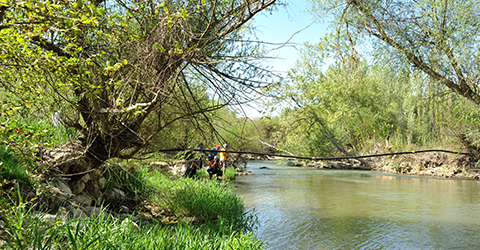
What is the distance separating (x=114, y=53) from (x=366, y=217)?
8011 mm

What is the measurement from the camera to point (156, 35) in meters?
3.92

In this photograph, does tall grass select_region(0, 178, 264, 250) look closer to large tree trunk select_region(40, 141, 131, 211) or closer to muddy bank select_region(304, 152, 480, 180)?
large tree trunk select_region(40, 141, 131, 211)

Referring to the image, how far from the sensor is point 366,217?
9.51 m

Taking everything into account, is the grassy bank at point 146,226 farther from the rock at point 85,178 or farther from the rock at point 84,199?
the rock at point 85,178

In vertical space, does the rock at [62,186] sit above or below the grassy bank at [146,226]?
above

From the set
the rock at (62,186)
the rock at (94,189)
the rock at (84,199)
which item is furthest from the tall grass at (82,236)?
the rock at (94,189)

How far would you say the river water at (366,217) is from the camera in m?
7.17

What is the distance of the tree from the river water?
3661mm

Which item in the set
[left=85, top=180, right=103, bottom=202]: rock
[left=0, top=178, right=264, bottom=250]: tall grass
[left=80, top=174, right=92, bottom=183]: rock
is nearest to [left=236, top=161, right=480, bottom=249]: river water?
[left=0, top=178, right=264, bottom=250]: tall grass

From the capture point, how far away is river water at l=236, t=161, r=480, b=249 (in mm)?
7172

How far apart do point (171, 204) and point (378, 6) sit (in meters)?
7.02

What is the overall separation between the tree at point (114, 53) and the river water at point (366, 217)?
3.66 meters

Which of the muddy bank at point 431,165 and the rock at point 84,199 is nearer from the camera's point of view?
the rock at point 84,199

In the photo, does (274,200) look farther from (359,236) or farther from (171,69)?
(171,69)
